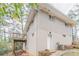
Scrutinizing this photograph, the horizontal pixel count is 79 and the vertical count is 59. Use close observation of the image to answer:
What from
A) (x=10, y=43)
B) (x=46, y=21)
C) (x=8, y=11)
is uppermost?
(x=8, y=11)

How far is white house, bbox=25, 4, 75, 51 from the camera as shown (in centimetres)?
167

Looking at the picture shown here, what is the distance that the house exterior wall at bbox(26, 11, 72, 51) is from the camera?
1.67 metres

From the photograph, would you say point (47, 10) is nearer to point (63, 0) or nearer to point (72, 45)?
point (63, 0)

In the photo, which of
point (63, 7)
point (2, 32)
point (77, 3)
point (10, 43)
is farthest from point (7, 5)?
point (77, 3)

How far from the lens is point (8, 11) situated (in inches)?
66.4

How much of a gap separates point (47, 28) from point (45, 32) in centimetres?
5

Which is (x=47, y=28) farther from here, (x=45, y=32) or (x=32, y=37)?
Result: (x=32, y=37)

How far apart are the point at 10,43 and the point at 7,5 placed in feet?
1.27

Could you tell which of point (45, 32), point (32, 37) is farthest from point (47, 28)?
point (32, 37)

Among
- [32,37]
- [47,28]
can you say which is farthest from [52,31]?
[32,37]

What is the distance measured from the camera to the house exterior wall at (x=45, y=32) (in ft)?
5.47

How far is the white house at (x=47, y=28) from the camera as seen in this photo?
1670 millimetres

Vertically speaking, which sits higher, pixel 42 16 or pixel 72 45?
pixel 42 16

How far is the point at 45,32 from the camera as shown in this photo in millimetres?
1679
